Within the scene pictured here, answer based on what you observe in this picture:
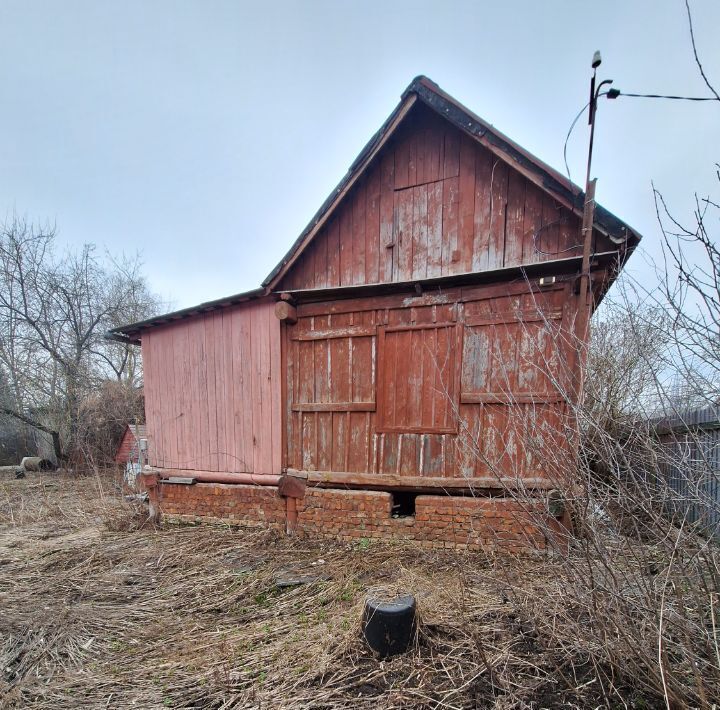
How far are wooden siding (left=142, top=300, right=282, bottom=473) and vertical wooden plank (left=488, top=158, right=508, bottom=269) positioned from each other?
3678mm

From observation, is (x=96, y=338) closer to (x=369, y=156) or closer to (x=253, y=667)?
(x=369, y=156)

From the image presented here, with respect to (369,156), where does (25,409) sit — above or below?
below

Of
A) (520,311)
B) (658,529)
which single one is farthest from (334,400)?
(658,529)

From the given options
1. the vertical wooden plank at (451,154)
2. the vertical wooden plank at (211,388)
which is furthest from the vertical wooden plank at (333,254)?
the vertical wooden plank at (211,388)

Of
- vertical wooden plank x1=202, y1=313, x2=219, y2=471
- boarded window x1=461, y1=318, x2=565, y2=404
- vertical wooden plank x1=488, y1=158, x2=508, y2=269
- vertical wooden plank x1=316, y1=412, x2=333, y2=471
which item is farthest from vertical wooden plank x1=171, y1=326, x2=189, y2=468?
vertical wooden plank x1=488, y1=158, x2=508, y2=269

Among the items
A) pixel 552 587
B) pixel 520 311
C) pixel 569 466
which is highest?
pixel 520 311

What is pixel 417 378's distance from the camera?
5.31 meters

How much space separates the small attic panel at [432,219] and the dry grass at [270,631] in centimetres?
383

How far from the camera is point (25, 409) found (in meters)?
17.3

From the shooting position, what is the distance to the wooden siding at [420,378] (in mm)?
4699

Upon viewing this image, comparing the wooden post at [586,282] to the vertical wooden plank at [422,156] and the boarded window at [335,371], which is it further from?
the boarded window at [335,371]

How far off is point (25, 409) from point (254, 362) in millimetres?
18539

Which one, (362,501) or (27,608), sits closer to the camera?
(27,608)

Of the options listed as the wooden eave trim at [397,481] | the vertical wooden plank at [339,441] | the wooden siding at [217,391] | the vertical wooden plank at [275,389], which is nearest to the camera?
the wooden eave trim at [397,481]
